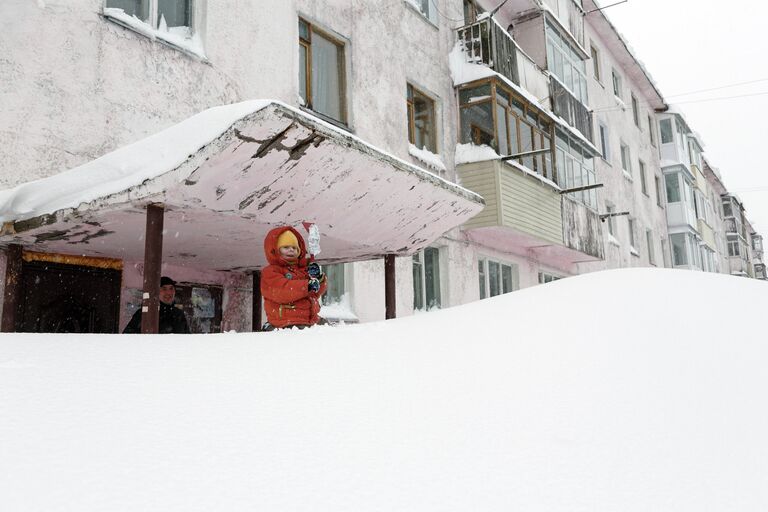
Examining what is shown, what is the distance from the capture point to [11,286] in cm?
493

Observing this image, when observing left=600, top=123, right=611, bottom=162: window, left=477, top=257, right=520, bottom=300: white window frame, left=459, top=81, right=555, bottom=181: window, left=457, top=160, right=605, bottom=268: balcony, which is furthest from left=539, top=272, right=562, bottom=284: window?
left=600, top=123, right=611, bottom=162: window

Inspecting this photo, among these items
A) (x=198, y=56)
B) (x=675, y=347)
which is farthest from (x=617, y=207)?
(x=675, y=347)

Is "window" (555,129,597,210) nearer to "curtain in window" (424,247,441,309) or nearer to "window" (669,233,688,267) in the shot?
"curtain in window" (424,247,441,309)

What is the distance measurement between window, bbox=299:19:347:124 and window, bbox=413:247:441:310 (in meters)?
2.77

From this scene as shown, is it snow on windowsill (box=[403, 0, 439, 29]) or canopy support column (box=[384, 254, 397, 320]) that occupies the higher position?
snow on windowsill (box=[403, 0, 439, 29])

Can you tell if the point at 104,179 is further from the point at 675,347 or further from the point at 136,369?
the point at 675,347

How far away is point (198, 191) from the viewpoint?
3863 mm

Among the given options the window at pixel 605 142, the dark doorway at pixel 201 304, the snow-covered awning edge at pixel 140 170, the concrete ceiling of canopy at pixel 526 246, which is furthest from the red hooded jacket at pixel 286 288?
the window at pixel 605 142

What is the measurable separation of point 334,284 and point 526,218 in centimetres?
476

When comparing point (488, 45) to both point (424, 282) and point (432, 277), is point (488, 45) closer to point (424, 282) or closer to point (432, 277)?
point (432, 277)

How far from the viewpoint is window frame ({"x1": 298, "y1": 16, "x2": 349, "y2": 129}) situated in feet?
27.5

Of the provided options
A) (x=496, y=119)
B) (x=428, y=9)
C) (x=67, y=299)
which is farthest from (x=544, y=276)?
(x=67, y=299)

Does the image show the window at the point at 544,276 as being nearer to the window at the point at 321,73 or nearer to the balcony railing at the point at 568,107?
the balcony railing at the point at 568,107

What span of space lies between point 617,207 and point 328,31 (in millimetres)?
13850
